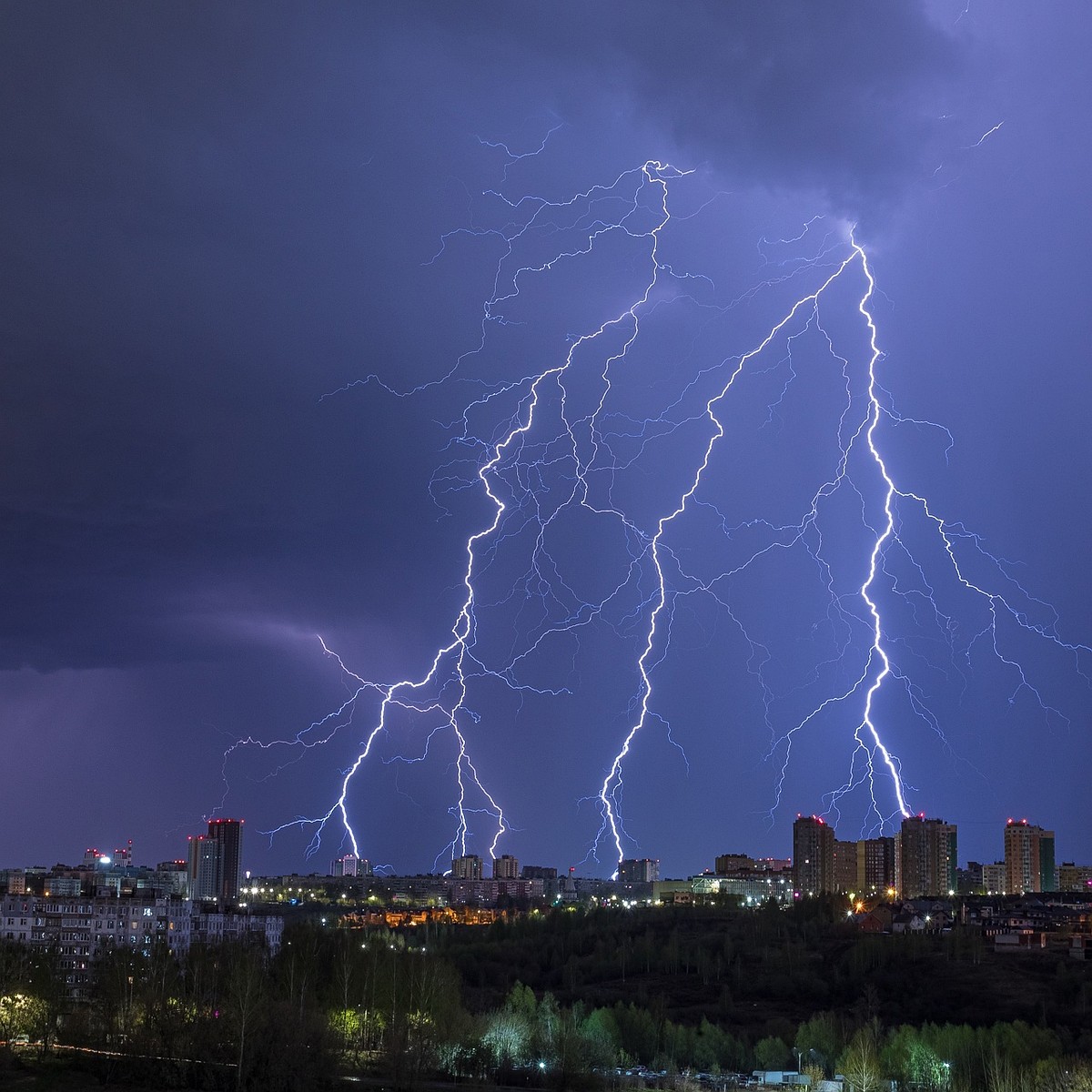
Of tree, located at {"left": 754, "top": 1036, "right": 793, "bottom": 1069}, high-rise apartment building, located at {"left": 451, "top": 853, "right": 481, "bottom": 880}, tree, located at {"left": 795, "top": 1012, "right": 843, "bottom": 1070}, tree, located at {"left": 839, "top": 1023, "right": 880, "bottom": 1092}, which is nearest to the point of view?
tree, located at {"left": 839, "top": 1023, "right": 880, "bottom": 1092}

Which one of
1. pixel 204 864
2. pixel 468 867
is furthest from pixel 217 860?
pixel 468 867

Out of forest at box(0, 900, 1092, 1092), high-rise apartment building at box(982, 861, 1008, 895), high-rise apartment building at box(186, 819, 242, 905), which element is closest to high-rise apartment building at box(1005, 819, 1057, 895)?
high-rise apartment building at box(982, 861, 1008, 895)

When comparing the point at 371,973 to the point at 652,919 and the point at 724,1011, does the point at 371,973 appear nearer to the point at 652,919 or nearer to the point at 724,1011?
the point at 724,1011

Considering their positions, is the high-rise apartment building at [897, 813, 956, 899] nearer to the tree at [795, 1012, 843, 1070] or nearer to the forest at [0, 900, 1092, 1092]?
the forest at [0, 900, 1092, 1092]

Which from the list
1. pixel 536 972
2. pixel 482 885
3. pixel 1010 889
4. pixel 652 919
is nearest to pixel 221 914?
pixel 536 972

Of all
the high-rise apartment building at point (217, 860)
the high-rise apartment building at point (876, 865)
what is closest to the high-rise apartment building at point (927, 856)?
the high-rise apartment building at point (876, 865)

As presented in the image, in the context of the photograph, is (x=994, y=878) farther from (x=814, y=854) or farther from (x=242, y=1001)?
(x=242, y=1001)
